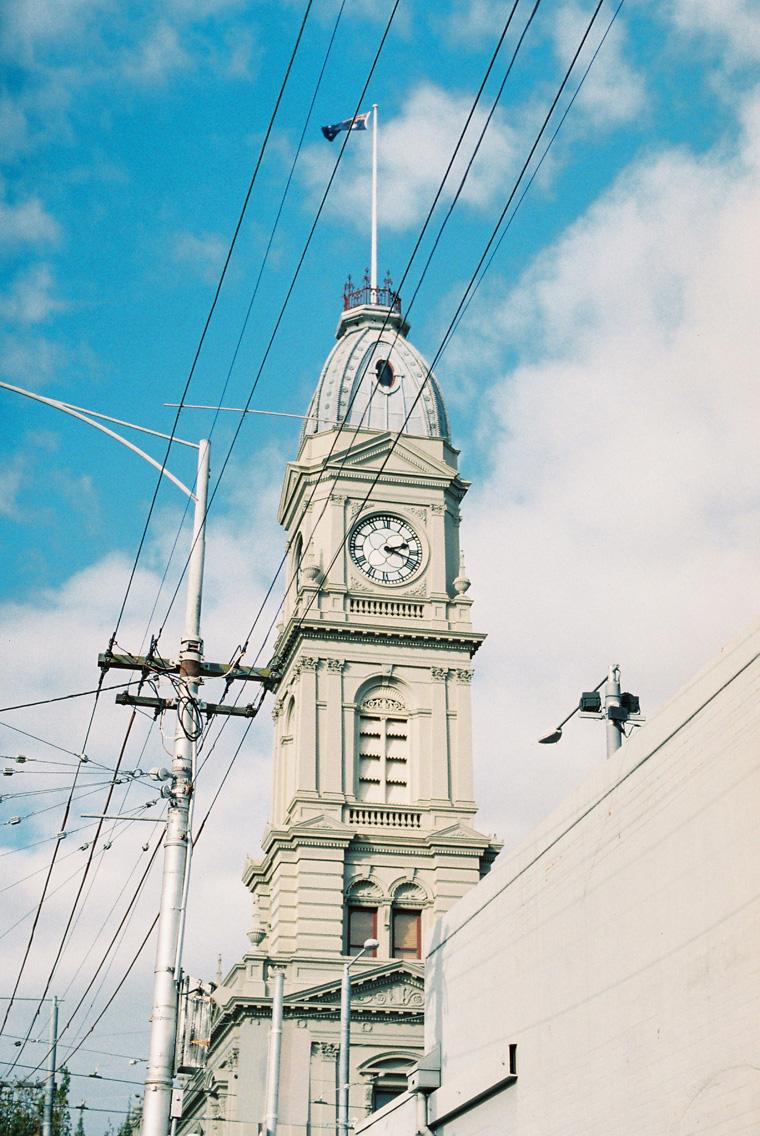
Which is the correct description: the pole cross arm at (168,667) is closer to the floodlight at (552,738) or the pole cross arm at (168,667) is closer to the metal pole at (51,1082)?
the floodlight at (552,738)

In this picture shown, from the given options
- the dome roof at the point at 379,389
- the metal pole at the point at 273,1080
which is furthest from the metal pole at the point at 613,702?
the dome roof at the point at 379,389

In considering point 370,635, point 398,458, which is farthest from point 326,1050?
point 398,458

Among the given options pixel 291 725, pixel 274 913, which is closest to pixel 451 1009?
pixel 274 913

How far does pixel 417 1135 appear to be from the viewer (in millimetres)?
30469

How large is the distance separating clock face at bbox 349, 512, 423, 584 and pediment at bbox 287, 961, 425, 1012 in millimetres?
16032

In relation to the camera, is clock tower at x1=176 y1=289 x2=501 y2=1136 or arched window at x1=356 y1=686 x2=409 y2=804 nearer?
clock tower at x1=176 y1=289 x2=501 y2=1136

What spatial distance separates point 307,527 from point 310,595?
494 cm

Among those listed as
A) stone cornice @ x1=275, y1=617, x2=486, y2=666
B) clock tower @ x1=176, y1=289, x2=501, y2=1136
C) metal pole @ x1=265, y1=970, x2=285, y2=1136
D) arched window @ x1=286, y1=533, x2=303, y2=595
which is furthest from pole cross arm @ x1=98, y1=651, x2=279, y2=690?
arched window @ x1=286, y1=533, x2=303, y2=595

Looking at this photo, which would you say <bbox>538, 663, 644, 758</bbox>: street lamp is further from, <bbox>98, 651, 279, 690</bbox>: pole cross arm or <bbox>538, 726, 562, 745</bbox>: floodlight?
<bbox>98, 651, 279, 690</bbox>: pole cross arm

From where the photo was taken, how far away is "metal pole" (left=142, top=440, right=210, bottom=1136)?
58.8ft

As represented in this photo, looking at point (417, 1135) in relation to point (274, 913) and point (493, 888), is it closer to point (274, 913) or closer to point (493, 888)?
point (493, 888)

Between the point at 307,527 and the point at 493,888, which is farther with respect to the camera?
the point at 307,527

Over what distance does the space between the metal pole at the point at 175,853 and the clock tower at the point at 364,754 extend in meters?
27.8

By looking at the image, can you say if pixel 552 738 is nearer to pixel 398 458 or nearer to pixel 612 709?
pixel 612 709
